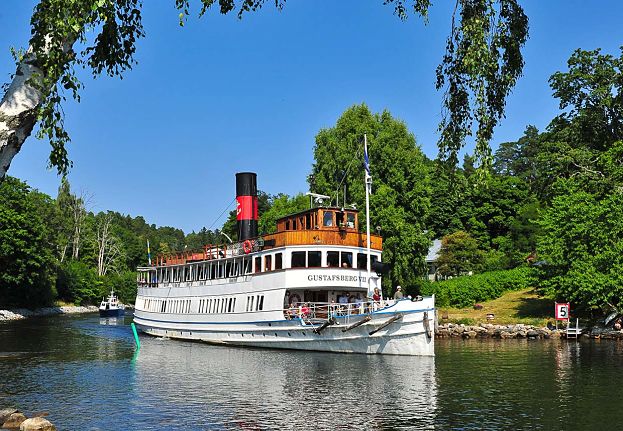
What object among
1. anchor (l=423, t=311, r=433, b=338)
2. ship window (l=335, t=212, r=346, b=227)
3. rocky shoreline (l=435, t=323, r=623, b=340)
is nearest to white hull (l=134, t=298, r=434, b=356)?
anchor (l=423, t=311, r=433, b=338)

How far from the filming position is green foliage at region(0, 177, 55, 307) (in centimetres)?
7512

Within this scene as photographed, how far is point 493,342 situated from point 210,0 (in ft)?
125

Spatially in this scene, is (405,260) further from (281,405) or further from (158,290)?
(281,405)

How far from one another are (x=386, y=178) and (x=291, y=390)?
1477 inches

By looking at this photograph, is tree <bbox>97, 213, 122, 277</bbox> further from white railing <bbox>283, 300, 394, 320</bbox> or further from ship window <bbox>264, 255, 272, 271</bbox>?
white railing <bbox>283, 300, 394, 320</bbox>

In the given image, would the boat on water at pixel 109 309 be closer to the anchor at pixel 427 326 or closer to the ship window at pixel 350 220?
the ship window at pixel 350 220

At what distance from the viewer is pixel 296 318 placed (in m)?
36.0

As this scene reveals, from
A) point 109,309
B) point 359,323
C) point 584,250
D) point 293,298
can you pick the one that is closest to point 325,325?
point 359,323

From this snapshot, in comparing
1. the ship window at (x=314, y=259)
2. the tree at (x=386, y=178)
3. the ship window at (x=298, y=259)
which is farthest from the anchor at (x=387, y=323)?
the tree at (x=386, y=178)

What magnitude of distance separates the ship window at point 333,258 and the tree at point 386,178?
17.4 m

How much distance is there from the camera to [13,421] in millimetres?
17797

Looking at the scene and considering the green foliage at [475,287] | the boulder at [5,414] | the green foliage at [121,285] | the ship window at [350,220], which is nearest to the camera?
the boulder at [5,414]

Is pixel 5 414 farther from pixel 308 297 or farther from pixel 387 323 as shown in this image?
pixel 308 297

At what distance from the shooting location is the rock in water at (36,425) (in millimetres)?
16656
